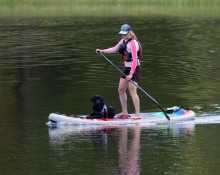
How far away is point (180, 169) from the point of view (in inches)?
382

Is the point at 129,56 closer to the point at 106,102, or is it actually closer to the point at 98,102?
the point at 98,102

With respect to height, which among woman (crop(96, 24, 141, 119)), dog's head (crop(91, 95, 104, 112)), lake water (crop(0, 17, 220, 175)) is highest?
woman (crop(96, 24, 141, 119))

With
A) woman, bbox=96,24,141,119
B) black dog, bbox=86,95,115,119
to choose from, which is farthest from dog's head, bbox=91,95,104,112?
woman, bbox=96,24,141,119

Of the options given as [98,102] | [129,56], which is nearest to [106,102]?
[129,56]

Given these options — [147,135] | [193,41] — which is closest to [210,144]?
[147,135]

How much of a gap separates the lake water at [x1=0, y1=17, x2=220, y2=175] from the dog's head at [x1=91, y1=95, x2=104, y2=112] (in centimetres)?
59

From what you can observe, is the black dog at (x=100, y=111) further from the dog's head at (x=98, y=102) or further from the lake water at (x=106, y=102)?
the lake water at (x=106, y=102)

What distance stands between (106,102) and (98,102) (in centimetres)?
245

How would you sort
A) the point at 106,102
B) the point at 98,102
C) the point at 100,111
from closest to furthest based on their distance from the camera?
the point at 98,102 → the point at 100,111 → the point at 106,102

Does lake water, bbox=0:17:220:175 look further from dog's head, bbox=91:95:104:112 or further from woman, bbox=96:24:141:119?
woman, bbox=96:24:141:119

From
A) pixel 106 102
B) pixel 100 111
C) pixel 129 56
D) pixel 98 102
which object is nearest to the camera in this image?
pixel 98 102

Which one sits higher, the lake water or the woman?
the woman

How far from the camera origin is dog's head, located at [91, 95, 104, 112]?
1334 centimetres

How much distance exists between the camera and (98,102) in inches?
525
